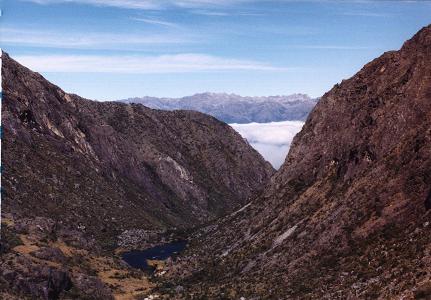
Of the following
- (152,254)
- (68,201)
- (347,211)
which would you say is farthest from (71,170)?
(347,211)

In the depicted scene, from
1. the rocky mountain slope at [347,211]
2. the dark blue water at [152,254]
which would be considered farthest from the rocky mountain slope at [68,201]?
the rocky mountain slope at [347,211]

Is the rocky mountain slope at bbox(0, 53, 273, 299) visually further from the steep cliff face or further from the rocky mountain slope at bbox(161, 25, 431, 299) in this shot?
the rocky mountain slope at bbox(161, 25, 431, 299)

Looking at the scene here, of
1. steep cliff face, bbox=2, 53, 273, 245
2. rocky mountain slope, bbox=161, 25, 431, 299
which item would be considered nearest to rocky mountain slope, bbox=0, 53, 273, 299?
steep cliff face, bbox=2, 53, 273, 245

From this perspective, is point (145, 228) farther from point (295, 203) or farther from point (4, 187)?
point (295, 203)

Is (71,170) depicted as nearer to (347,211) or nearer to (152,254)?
(152,254)

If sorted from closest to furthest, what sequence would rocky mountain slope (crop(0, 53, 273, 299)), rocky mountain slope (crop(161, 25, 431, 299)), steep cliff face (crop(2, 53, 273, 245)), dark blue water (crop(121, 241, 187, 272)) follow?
rocky mountain slope (crop(161, 25, 431, 299)), rocky mountain slope (crop(0, 53, 273, 299)), dark blue water (crop(121, 241, 187, 272)), steep cliff face (crop(2, 53, 273, 245))

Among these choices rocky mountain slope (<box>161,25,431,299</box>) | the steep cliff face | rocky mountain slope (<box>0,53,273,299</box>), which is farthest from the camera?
the steep cliff face
